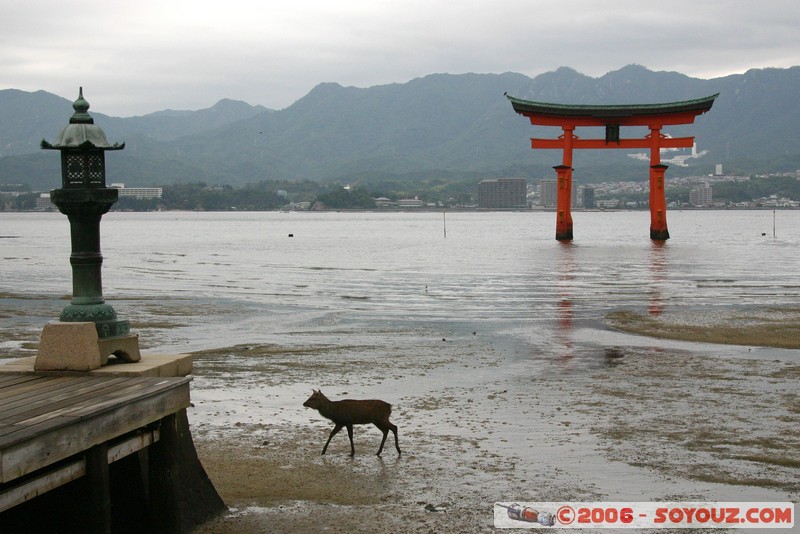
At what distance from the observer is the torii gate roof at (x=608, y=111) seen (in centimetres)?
5703

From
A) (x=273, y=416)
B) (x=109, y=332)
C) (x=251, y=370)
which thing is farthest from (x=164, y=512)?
(x=251, y=370)

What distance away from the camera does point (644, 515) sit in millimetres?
6773

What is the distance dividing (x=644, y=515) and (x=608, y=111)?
53379 mm

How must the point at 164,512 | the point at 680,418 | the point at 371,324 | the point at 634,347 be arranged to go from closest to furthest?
the point at 164,512 < the point at 680,418 < the point at 634,347 < the point at 371,324

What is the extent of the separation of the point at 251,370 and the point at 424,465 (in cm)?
534

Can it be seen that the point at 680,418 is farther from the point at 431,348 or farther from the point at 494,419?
the point at 431,348

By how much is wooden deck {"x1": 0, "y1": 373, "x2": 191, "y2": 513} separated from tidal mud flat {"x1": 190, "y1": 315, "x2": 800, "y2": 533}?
1081 mm

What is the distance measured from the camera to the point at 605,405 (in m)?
10.4

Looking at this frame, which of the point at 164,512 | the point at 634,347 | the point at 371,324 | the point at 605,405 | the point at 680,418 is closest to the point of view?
the point at 164,512

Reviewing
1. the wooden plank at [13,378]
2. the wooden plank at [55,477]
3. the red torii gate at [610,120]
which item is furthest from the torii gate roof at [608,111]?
the wooden plank at [55,477]

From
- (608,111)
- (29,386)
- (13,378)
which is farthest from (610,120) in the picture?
(29,386)

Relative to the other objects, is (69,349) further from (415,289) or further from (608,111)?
(608,111)

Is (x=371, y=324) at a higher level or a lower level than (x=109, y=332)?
lower

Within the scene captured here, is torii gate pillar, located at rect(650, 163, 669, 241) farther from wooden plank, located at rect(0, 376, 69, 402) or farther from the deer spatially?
wooden plank, located at rect(0, 376, 69, 402)
